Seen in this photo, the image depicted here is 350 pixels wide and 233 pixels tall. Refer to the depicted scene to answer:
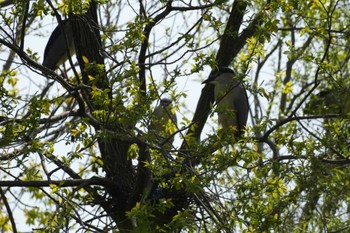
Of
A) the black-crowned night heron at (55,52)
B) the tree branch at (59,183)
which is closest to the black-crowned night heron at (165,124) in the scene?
the tree branch at (59,183)

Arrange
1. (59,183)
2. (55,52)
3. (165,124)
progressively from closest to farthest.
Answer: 1. (59,183)
2. (165,124)
3. (55,52)

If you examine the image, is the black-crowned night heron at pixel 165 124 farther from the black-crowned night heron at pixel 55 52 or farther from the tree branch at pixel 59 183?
the black-crowned night heron at pixel 55 52

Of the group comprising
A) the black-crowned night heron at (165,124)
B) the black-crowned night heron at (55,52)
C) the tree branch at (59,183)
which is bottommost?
the tree branch at (59,183)

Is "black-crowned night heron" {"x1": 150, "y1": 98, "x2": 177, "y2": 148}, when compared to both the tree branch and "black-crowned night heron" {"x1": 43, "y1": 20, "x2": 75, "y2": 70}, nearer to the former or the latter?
the tree branch

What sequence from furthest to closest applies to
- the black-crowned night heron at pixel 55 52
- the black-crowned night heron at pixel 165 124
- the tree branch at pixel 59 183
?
the black-crowned night heron at pixel 55 52 < the tree branch at pixel 59 183 < the black-crowned night heron at pixel 165 124

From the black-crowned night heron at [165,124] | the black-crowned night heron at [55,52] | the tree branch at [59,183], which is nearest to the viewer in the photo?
the black-crowned night heron at [165,124]

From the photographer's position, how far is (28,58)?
481cm

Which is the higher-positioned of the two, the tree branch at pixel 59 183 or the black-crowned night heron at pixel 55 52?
the black-crowned night heron at pixel 55 52

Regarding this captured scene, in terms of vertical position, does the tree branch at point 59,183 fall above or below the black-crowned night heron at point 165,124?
below

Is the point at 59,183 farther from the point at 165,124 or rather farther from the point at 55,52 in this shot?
the point at 55,52

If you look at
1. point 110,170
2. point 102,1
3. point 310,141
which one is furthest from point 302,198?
point 102,1

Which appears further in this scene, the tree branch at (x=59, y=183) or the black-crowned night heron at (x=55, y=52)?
the black-crowned night heron at (x=55, y=52)

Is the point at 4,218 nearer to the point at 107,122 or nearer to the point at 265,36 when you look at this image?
the point at 107,122

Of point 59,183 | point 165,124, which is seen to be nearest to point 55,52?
point 165,124
